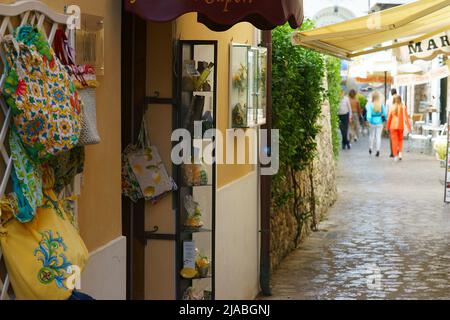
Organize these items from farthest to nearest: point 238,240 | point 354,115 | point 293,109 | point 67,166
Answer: point 354,115
point 293,109
point 238,240
point 67,166

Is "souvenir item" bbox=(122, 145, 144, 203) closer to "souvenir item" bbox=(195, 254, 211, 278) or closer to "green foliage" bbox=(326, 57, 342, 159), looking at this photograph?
"souvenir item" bbox=(195, 254, 211, 278)

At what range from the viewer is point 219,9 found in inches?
217

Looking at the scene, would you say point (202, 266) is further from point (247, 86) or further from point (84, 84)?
point (84, 84)

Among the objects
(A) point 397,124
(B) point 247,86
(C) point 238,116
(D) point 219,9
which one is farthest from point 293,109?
(A) point 397,124

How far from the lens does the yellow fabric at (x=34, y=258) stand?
3.76 metres

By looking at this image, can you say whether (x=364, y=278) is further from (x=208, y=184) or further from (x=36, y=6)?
(x=36, y=6)

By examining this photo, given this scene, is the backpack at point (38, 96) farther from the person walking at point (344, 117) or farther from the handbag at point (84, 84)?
the person walking at point (344, 117)

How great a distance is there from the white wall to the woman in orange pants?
16042 millimetres

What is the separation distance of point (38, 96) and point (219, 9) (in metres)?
2.04

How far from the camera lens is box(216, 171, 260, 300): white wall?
7.78 m

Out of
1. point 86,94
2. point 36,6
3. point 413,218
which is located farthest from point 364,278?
point 36,6

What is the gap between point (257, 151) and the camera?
32.3 ft

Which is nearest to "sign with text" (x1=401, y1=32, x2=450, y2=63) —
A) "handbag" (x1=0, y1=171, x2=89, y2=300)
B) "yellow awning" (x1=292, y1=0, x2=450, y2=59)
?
"yellow awning" (x1=292, y1=0, x2=450, y2=59)

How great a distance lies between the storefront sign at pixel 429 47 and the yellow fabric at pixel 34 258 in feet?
24.8
